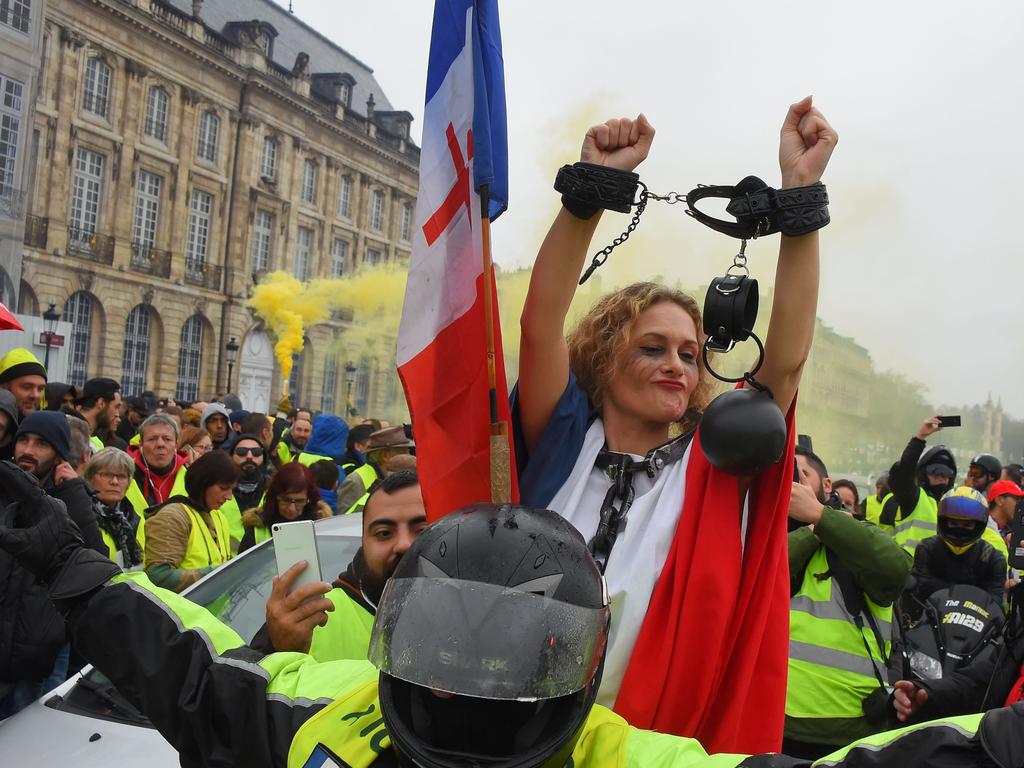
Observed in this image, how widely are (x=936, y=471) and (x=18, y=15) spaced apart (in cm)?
852

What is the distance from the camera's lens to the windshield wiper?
296 cm

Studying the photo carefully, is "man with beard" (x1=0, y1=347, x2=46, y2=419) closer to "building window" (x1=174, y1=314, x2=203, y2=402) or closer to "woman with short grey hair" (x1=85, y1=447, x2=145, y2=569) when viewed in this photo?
"woman with short grey hair" (x1=85, y1=447, x2=145, y2=569)

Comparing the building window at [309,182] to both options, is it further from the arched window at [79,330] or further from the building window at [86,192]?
the arched window at [79,330]

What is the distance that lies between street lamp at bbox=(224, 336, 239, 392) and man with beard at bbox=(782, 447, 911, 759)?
2979cm

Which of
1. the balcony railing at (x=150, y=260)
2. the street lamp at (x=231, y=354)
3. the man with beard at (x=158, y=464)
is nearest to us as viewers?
the man with beard at (x=158, y=464)

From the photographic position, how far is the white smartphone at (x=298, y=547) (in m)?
1.88

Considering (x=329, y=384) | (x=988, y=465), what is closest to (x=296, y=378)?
(x=329, y=384)

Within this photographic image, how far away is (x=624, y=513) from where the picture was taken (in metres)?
1.86

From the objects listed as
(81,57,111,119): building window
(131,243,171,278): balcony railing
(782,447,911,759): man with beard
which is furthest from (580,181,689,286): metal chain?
(131,243,171,278): balcony railing

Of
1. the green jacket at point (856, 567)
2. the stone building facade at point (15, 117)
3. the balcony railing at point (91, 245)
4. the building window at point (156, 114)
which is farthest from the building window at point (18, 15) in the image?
the building window at point (156, 114)

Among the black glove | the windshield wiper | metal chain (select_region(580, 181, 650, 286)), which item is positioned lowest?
the windshield wiper

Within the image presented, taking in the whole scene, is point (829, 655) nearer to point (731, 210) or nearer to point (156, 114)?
point (731, 210)

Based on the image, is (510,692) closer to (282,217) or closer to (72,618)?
(72,618)

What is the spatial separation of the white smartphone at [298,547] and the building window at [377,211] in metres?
41.0
